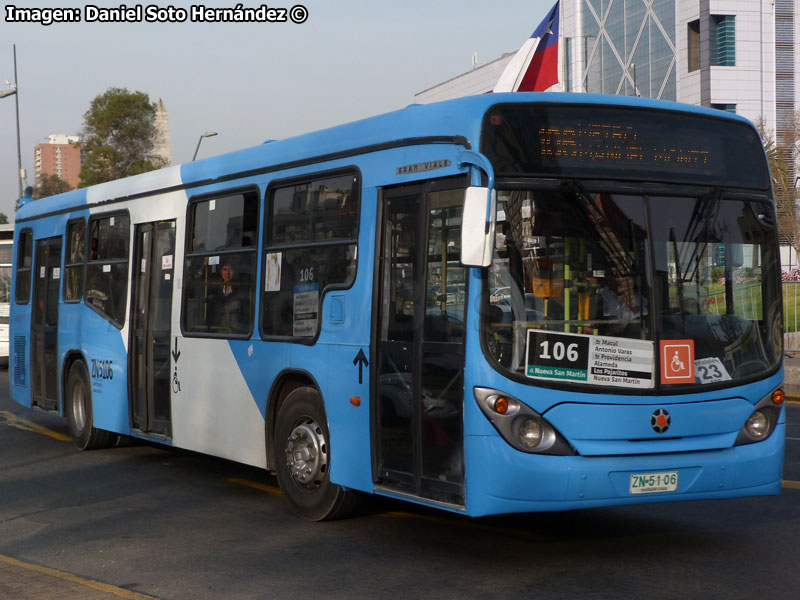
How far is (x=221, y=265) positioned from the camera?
10.1m

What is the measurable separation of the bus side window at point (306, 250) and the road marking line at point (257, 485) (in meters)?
1.64

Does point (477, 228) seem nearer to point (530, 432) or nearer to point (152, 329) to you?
point (530, 432)

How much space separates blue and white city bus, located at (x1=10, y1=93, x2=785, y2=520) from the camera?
679cm

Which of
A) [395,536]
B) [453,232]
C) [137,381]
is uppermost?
[453,232]

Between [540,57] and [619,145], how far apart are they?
8.12m

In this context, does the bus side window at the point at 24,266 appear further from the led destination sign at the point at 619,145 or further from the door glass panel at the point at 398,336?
the led destination sign at the point at 619,145

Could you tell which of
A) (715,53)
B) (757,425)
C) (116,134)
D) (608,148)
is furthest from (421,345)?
(715,53)

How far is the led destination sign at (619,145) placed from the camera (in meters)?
7.02

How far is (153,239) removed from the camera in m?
11.6

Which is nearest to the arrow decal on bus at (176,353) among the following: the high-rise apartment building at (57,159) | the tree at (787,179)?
the tree at (787,179)

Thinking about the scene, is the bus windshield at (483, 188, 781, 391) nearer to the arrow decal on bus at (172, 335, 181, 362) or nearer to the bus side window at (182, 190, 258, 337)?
the bus side window at (182, 190, 258, 337)

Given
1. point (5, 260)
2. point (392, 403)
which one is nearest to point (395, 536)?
point (392, 403)

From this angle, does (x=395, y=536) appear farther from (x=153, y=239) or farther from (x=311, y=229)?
(x=153, y=239)

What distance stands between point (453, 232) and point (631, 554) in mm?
2334
